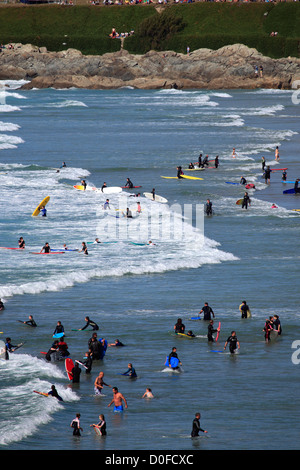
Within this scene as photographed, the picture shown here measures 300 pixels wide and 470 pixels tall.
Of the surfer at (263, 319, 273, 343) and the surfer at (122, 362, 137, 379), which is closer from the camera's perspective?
the surfer at (122, 362, 137, 379)

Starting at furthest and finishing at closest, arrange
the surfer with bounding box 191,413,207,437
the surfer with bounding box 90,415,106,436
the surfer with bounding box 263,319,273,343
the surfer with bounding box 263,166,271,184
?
the surfer with bounding box 263,166,271,184
the surfer with bounding box 263,319,273,343
the surfer with bounding box 90,415,106,436
the surfer with bounding box 191,413,207,437

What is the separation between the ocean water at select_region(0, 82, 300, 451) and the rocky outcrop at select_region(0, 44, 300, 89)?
79.0 m

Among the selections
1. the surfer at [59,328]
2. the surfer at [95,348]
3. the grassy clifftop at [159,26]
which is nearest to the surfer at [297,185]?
the surfer at [59,328]

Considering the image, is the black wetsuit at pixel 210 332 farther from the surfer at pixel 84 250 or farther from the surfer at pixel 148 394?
the surfer at pixel 84 250

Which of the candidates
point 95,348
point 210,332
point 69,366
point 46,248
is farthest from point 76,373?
point 46,248

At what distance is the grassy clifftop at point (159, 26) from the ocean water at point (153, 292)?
93221 mm

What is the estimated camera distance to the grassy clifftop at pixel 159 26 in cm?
17025

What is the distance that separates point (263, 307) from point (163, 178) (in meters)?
33.3

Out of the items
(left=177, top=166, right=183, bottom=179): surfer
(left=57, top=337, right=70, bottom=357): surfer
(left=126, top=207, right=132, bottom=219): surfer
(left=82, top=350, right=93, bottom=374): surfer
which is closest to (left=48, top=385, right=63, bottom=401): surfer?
(left=82, top=350, right=93, bottom=374): surfer

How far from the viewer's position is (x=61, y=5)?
630ft

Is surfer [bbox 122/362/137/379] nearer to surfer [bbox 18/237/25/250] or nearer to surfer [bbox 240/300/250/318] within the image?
surfer [bbox 240/300/250/318]

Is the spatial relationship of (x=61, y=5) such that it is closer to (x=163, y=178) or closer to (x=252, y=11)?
(x=252, y=11)

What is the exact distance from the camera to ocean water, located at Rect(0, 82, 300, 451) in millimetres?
23812

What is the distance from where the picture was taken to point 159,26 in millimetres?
173250
